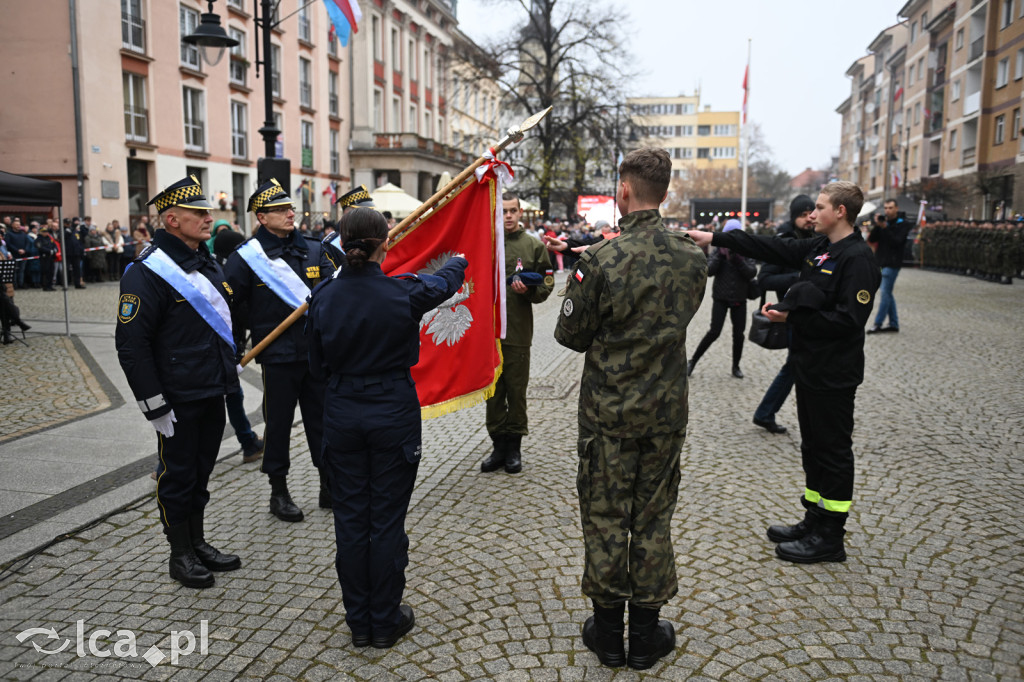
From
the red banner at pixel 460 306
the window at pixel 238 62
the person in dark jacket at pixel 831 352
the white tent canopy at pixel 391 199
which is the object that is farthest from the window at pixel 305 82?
the person in dark jacket at pixel 831 352

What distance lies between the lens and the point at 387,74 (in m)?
49.8

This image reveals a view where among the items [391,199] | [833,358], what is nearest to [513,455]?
[833,358]

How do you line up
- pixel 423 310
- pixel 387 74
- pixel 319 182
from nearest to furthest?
1. pixel 423 310
2. pixel 319 182
3. pixel 387 74

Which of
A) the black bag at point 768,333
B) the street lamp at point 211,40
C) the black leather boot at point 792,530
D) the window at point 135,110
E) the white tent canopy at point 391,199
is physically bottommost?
the black leather boot at point 792,530

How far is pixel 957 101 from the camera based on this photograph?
4697cm

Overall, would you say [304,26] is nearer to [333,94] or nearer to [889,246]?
[333,94]

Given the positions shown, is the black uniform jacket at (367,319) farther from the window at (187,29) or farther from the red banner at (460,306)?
the window at (187,29)

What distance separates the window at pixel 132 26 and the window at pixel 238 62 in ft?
16.7

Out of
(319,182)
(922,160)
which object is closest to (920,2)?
(922,160)

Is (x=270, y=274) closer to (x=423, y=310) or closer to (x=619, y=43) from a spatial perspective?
(x=423, y=310)

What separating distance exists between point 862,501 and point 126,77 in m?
27.5

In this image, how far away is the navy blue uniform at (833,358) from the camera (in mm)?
4305

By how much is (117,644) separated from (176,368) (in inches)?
54.5

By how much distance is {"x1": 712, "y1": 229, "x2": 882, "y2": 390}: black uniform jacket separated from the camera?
4.29 meters
